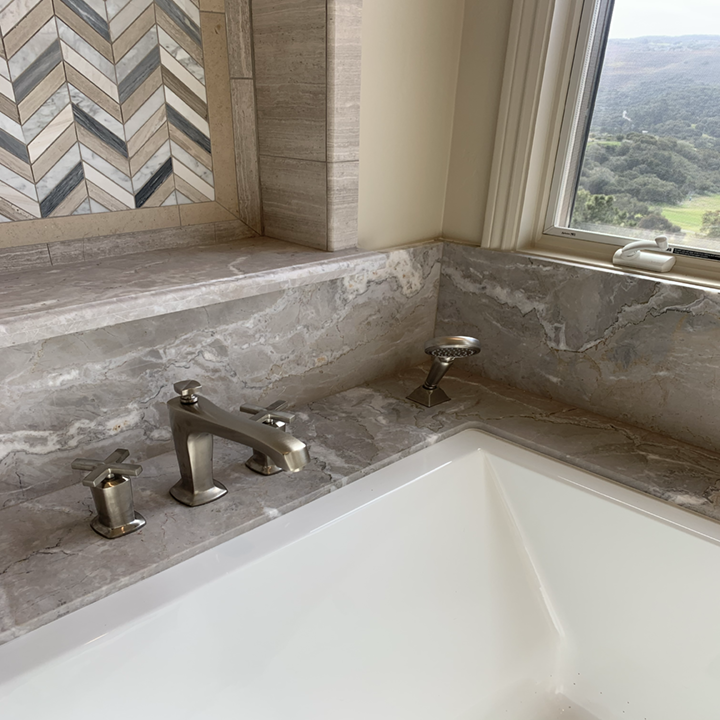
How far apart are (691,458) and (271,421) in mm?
731

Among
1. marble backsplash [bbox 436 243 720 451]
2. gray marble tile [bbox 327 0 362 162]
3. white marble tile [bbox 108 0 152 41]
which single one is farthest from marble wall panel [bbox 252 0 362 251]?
marble backsplash [bbox 436 243 720 451]

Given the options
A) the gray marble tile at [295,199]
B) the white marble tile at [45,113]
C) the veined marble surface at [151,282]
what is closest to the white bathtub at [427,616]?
the veined marble surface at [151,282]

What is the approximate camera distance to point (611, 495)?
0.99 m

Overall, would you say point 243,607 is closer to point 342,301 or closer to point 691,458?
point 342,301

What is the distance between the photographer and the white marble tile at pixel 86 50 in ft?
2.95

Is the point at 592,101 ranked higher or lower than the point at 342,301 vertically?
higher

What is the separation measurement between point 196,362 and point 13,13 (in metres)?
0.56

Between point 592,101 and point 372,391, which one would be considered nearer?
point 592,101

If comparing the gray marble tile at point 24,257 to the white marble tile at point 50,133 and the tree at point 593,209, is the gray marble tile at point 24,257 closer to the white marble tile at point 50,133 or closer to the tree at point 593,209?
the white marble tile at point 50,133

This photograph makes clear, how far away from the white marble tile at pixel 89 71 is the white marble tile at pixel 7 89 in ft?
0.30

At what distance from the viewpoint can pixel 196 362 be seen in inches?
Result: 39.4

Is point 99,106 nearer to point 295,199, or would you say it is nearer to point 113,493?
point 295,199

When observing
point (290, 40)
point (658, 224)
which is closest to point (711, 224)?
point (658, 224)

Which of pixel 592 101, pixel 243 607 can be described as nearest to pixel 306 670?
pixel 243 607
